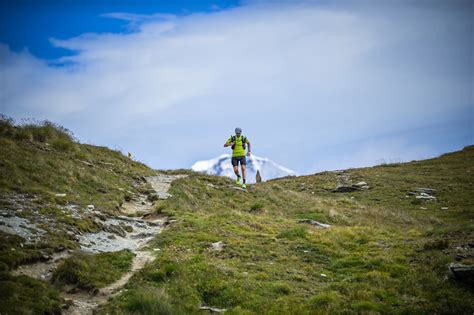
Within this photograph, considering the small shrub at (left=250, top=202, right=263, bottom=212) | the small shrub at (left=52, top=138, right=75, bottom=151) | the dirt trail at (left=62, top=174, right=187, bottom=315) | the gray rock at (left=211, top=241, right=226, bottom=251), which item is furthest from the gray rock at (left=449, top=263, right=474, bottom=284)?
the small shrub at (left=52, top=138, right=75, bottom=151)

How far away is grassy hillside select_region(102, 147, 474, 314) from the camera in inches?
471

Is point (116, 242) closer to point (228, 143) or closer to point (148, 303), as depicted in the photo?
point (148, 303)

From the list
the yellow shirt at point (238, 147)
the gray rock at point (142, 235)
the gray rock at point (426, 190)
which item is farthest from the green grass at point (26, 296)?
the gray rock at point (426, 190)

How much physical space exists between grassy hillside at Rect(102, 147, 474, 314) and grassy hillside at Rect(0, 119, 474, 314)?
0.05 metres

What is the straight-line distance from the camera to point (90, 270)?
12875mm

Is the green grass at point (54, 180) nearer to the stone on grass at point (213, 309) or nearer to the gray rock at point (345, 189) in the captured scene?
the stone on grass at point (213, 309)

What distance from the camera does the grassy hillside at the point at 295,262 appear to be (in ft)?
39.2

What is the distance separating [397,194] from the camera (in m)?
35.6

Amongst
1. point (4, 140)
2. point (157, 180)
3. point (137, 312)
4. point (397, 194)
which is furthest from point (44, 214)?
point (397, 194)

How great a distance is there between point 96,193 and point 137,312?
1173 centimetres

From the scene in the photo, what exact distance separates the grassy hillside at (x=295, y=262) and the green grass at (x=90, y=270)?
909 mm

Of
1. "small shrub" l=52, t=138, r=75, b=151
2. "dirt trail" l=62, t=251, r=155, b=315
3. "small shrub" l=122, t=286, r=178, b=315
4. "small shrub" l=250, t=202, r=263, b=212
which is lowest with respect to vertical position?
"small shrub" l=122, t=286, r=178, b=315

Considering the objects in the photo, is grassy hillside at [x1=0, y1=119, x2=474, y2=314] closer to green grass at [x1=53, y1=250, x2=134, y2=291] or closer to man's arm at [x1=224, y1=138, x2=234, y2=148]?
green grass at [x1=53, y1=250, x2=134, y2=291]

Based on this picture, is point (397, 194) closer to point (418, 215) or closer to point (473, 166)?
point (418, 215)
